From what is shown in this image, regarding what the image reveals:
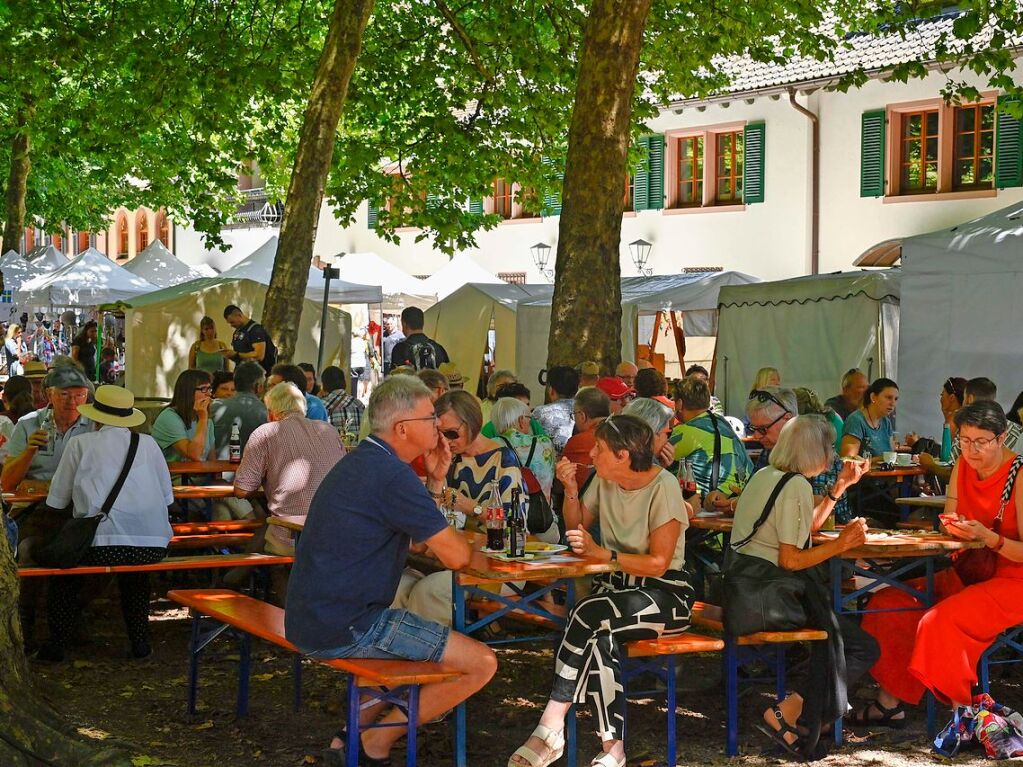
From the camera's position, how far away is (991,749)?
632 cm

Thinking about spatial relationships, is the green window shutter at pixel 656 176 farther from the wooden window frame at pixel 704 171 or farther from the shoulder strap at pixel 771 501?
the shoulder strap at pixel 771 501

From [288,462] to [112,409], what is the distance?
1.09 metres

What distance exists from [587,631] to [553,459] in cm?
288

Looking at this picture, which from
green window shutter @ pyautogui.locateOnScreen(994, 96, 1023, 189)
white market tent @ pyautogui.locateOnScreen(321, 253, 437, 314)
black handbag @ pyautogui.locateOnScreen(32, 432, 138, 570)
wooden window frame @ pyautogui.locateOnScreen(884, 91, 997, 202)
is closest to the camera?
black handbag @ pyautogui.locateOnScreen(32, 432, 138, 570)

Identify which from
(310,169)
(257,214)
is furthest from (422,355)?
(257,214)

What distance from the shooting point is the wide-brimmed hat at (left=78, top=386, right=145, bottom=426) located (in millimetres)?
8031

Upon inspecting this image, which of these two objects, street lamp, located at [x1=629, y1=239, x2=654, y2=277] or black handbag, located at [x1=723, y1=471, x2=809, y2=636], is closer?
black handbag, located at [x1=723, y1=471, x2=809, y2=636]

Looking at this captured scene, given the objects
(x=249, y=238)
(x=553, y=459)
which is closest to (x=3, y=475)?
(x=553, y=459)

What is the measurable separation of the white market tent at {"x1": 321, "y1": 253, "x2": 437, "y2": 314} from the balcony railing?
19.7 m

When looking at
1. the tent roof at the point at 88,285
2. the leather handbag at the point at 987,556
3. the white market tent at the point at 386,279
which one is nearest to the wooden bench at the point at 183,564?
the leather handbag at the point at 987,556

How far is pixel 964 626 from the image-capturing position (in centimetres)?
659

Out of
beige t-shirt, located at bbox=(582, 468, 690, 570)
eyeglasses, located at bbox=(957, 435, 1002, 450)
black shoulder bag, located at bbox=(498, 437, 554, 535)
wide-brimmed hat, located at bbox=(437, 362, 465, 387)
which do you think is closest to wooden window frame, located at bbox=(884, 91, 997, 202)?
wide-brimmed hat, located at bbox=(437, 362, 465, 387)

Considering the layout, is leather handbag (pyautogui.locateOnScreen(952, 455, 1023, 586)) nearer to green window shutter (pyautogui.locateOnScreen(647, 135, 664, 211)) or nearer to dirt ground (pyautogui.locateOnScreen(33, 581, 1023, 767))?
dirt ground (pyautogui.locateOnScreen(33, 581, 1023, 767))

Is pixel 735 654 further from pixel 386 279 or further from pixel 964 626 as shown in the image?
pixel 386 279
